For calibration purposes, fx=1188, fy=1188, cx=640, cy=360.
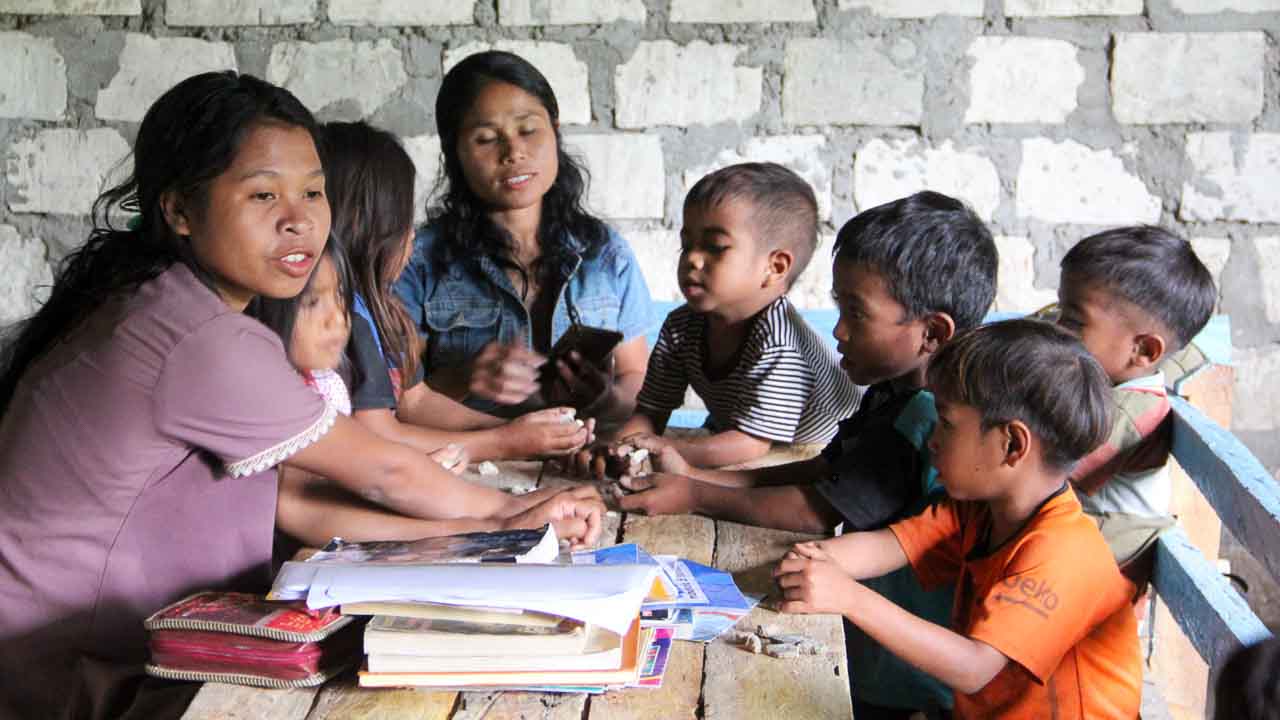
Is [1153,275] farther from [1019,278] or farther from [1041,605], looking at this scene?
[1019,278]

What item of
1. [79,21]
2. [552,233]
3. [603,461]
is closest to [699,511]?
[603,461]

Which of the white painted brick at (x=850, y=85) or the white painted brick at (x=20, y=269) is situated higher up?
the white painted brick at (x=850, y=85)

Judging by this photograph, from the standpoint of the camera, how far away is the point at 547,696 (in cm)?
149

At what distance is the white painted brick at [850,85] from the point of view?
409 centimetres

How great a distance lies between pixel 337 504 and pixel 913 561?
105 cm

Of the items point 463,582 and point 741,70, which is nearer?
point 463,582

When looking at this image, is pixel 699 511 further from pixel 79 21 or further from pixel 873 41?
pixel 79 21

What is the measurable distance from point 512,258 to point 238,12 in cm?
162

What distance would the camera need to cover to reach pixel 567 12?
4.14 meters

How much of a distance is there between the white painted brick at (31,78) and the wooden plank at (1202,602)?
395 cm

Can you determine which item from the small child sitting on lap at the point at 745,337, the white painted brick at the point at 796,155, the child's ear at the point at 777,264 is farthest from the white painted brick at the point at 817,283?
the child's ear at the point at 777,264

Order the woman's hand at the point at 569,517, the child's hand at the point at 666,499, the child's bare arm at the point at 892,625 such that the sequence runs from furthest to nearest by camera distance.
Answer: the child's hand at the point at 666,499, the woman's hand at the point at 569,517, the child's bare arm at the point at 892,625

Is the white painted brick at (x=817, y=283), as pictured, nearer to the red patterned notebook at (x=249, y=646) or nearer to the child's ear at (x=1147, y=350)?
the child's ear at (x=1147, y=350)

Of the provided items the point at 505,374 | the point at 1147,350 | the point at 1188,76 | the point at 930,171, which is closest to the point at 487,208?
the point at 505,374
